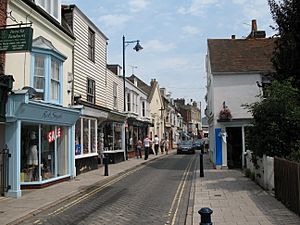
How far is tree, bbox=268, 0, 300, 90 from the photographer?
1493 cm

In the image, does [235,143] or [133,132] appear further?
[133,132]

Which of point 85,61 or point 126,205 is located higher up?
point 85,61

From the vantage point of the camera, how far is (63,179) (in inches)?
686

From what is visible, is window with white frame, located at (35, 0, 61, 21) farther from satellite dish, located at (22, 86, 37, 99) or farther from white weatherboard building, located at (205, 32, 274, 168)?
white weatherboard building, located at (205, 32, 274, 168)

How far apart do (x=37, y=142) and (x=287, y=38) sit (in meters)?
10.0

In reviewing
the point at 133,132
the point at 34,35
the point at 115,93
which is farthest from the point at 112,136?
the point at 34,35

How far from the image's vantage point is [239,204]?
11211mm

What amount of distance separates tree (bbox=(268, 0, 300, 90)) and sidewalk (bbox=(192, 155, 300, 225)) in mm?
4437

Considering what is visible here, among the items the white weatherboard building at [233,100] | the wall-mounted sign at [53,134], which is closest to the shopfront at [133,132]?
the white weatherboard building at [233,100]

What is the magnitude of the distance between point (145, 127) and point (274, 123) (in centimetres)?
3012

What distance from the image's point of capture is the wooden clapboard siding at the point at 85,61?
68.0 ft

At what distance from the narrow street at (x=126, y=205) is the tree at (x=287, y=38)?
5.84 meters

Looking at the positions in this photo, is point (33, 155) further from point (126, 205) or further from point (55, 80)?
point (126, 205)

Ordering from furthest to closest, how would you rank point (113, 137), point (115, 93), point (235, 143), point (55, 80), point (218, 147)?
1. point (115, 93)
2. point (113, 137)
3. point (235, 143)
4. point (218, 147)
5. point (55, 80)
